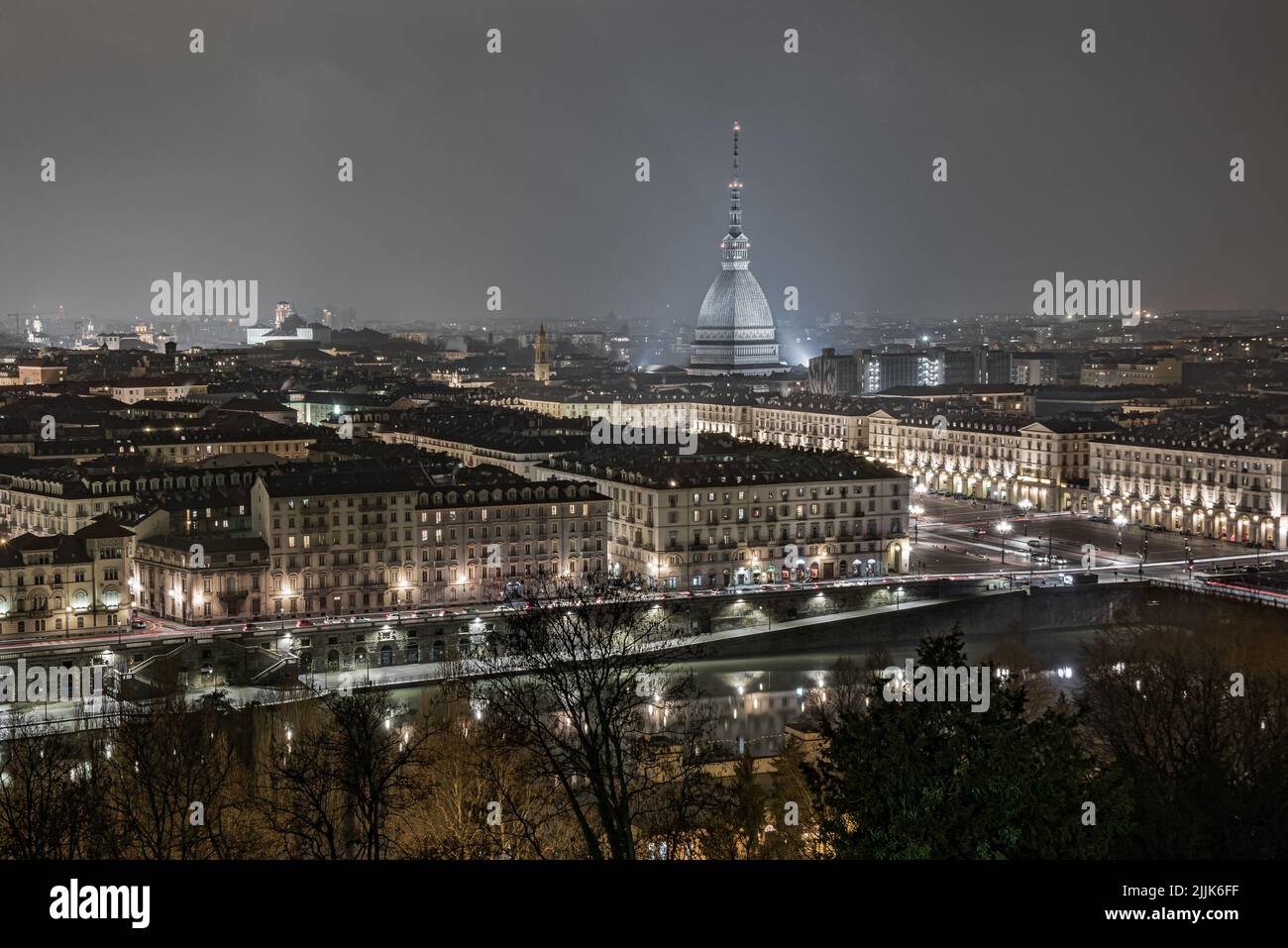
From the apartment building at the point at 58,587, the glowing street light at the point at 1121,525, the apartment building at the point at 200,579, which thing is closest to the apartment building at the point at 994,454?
the glowing street light at the point at 1121,525

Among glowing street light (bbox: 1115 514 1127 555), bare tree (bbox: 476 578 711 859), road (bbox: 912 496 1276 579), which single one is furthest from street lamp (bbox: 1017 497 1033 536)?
bare tree (bbox: 476 578 711 859)

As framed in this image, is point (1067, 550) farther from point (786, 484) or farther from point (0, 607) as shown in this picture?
point (0, 607)

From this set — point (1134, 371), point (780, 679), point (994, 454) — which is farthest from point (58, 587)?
point (1134, 371)

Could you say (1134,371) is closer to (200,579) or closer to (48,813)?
(200,579)

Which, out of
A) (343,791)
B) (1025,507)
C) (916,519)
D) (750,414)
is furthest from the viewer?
(750,414)

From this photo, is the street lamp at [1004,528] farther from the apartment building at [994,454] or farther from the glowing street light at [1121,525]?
the apartment building at [994,454]
